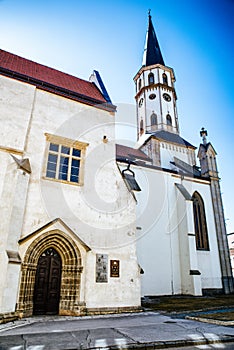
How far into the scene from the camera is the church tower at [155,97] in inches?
1099

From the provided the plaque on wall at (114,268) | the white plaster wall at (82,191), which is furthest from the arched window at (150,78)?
the plaque on wall at (114,268)

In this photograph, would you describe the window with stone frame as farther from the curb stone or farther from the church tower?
the church tower

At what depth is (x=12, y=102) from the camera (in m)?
10.5

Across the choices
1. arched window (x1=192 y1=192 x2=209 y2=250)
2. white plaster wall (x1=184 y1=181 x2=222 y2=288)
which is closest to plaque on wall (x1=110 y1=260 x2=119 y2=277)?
white plaster wall (x1=184 y1=181 x2=222 y2=288)

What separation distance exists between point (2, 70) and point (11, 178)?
5.45 meters

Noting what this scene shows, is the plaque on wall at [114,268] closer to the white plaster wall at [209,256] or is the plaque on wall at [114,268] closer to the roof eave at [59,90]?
the roof eave at [59,90]

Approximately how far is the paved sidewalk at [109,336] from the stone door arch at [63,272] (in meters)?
1.23

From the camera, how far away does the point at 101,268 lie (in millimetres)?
9805

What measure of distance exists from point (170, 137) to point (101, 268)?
19274 millimetres

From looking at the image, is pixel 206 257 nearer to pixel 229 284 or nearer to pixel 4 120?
pixel 229 284

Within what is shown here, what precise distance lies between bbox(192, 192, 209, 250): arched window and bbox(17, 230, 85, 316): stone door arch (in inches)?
491

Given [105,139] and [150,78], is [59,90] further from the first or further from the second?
[150,78]

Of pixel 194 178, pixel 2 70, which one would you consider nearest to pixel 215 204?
pixel 194 178

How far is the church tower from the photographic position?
27.9m
